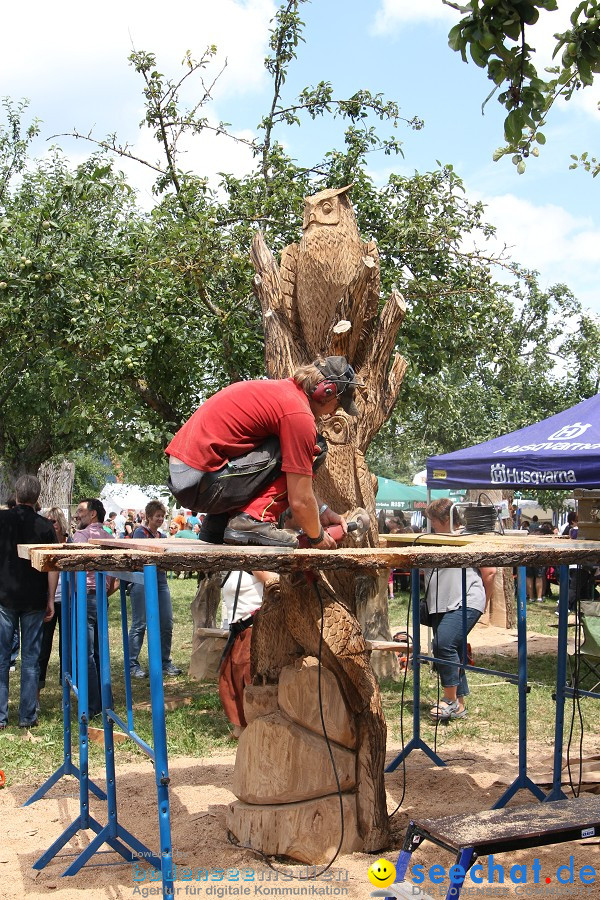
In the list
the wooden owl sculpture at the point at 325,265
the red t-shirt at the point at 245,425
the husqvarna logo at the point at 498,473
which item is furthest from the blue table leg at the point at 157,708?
the husqvarna logo at the point at 498,473

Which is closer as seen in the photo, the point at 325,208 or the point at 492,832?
the point at 492,832

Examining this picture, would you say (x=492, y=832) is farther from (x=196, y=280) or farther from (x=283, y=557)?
(x=196, y=280)

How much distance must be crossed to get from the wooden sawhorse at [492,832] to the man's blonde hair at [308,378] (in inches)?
83.8

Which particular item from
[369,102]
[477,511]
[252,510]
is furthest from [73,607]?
[369,102]

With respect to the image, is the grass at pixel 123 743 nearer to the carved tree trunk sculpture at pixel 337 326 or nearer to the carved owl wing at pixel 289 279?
the carved tree trunk sculpture at pixel 337 326

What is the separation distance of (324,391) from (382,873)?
2.25 metres

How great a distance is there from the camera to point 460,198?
955 centimetres

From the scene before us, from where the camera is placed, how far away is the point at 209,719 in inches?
315

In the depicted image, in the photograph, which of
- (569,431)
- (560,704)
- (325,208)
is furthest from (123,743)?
(569,431)

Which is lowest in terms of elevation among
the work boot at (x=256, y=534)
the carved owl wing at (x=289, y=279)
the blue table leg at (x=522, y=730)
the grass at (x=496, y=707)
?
the grass at (x=496, y=707)

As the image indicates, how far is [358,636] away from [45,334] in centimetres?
525

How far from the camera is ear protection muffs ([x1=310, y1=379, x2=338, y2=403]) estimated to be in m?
4.50

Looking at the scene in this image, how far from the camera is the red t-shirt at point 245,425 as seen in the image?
430cm

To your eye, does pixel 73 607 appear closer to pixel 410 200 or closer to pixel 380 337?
pixel 380 337
